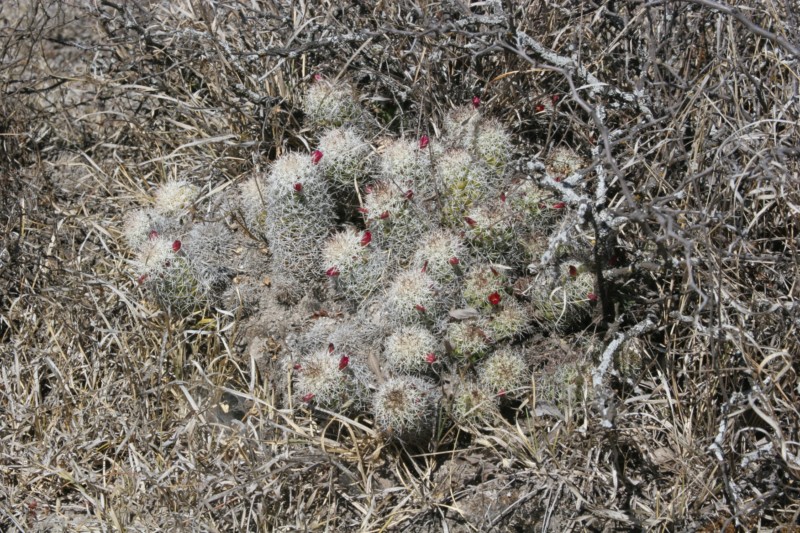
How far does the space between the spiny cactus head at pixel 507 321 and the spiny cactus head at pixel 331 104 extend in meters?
1.26

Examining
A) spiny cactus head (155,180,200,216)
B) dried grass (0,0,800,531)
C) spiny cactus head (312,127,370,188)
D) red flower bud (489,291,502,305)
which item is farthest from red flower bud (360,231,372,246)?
spiny cactus head (155,180,200,216)

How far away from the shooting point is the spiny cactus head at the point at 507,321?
3170 millimetres

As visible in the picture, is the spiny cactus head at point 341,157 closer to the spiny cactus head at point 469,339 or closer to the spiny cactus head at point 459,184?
the spiny cactus head at point 459,184

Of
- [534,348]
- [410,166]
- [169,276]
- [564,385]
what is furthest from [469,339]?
[169,276]

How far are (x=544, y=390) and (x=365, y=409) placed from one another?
29.4 inches

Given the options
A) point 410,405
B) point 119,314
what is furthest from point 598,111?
point 119,314

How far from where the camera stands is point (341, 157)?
3590mm

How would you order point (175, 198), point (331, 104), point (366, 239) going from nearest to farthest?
point (366, 239), point (331, 104), point (175, 198)

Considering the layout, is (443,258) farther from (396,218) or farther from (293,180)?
(293,180)

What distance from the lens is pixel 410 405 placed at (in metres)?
2.99

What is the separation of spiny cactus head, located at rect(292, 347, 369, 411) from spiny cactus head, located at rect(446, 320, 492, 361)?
15.0 inches

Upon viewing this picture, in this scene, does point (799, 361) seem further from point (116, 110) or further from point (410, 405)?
point (116, 110)

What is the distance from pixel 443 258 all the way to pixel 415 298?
0.22 metres

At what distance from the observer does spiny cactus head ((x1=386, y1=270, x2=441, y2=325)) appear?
316 cm
